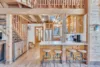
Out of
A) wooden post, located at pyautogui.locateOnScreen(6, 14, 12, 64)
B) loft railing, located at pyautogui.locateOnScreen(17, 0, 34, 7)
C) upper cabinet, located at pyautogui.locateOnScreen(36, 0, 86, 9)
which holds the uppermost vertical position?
upper cabinet, located at pyautogui.locateOnScreen(36, 0, 86, 9)

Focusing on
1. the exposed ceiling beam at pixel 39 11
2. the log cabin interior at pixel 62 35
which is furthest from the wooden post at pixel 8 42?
the exposed ceiling beam at pixel 39 11

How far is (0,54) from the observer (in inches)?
271

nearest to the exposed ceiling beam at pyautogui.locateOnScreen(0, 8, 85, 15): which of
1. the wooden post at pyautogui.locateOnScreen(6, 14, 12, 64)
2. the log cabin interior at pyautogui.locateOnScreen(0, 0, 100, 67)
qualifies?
the log cabin interior at pyautogui.locateOnScreen(0, 0, 100, 67)

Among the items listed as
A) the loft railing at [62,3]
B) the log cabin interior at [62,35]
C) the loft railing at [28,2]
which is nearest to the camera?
the loft railing at [28,2]

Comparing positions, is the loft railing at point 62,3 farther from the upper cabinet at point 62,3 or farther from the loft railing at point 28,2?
the loft railing at point 28,2

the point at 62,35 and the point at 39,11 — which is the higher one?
the point at 39,11

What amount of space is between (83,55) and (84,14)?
6.47ft

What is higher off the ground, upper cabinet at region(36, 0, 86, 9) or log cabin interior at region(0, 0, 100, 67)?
upper cabinet at region(36, 0, 86, 9)

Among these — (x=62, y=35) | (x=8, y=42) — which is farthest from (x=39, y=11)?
(x=8, y=42)

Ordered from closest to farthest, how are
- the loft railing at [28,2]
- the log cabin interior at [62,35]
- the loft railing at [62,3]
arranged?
the loft railing at [28,2], the log cabin interior at [62,35], the loft railing at [62,3]

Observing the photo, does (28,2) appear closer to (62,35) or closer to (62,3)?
(62,3)

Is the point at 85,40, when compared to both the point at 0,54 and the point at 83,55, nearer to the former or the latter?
the point at 83,55

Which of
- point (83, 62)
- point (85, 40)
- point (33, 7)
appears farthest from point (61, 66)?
point (33, 7)

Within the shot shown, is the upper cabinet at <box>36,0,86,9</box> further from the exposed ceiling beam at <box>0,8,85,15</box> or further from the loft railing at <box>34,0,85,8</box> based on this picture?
the exposed ceiling beam at <box>0,8,85,15</box>
